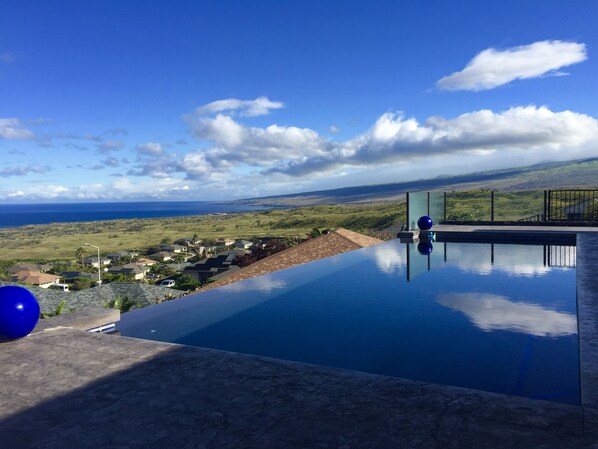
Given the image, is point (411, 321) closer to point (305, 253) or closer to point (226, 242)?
point (305, 253)

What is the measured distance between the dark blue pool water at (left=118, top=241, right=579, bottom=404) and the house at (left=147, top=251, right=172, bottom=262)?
98.7 metres

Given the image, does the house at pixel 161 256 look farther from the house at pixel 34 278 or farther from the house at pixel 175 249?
the house at pixel 34 278

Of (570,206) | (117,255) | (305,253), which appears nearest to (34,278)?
Answer: (117,255)

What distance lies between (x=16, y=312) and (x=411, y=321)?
6191 mm

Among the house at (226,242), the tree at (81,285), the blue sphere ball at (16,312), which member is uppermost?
the blue sphere ball at (16,312)

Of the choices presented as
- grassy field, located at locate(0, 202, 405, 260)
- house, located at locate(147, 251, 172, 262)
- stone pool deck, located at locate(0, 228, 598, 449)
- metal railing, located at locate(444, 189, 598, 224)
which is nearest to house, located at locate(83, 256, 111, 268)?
grassy field, located at locate(0, 202, 405, 260)

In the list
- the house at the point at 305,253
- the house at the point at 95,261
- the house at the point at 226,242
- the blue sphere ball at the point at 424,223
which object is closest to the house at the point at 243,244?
the house at the point at 226,242

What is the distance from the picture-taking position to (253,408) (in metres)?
3.51

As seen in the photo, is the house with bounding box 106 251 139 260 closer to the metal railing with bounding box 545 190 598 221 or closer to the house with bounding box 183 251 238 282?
the house with bounding box 183 251 238 282

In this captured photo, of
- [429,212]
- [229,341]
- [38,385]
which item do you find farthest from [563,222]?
[38,385]

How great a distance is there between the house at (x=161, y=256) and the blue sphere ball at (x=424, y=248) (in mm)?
94910

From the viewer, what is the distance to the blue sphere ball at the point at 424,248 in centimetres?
1645

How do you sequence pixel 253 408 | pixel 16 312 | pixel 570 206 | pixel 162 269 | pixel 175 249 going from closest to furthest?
1. pixel 253 408
2. pixel 16 312
3. pixel 570 206
4. pixel 162 269
5. pixel 175 249

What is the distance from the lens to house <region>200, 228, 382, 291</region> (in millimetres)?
16422
